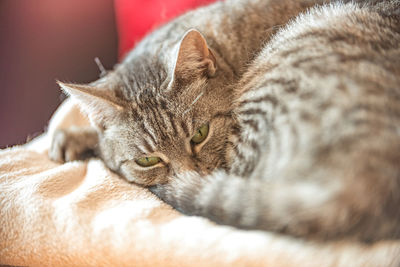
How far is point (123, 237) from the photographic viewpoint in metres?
0.97

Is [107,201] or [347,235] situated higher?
[107,201]

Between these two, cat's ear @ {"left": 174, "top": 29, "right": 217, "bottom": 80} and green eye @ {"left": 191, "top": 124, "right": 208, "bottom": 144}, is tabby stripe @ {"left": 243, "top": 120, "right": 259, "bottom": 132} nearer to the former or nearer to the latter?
green eye @ {"left": 191, "top": 124, "right": 208, "bottom": 144}

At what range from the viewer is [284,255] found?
876 millimetres

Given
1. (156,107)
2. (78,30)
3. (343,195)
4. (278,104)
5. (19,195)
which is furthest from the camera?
(78,30)

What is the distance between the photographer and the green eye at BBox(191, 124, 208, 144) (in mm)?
1254

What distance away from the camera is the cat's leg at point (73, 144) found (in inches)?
58.2

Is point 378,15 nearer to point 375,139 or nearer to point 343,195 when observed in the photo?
point 375,139

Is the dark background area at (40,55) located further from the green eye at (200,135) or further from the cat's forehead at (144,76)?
the green eye at (200,135)

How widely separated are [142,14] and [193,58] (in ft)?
3.61

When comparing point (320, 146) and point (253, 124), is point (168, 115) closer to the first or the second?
point (253, 124)

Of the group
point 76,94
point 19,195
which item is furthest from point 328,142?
point 19,195

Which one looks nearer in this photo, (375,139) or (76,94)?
(375,139)

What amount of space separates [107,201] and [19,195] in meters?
0.31

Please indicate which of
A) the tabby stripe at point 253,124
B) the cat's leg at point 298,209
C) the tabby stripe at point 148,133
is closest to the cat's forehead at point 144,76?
the tabby stripe at point 148,133
